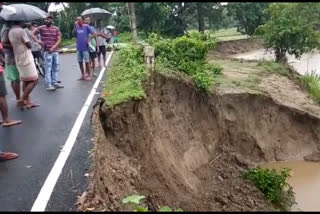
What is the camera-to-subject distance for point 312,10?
64.2 feet

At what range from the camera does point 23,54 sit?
7277 millimetres

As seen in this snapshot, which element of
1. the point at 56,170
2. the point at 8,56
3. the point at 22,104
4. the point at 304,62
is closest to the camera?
the point at 56,170

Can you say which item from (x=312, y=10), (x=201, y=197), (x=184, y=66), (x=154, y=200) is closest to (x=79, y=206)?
(x=154, y=200)

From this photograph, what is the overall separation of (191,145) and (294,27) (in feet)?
35.3

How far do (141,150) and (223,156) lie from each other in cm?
457

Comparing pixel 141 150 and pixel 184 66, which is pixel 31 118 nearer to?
pixel 141 150

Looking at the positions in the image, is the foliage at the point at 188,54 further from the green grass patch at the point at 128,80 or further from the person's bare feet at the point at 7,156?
the person's bare feet at the point at 7,156

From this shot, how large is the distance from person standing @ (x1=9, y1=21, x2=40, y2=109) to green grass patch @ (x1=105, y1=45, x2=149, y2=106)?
144cm

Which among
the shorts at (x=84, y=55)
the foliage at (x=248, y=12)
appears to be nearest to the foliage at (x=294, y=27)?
the foliage at (x=248, y=12)

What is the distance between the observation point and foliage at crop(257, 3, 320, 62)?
62.1 feet

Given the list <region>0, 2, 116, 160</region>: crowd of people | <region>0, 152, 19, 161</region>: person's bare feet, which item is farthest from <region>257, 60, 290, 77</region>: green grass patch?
<region>0, 152, 19, 161</region>: person's bare feet

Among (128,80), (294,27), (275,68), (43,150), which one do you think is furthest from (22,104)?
(294,27)

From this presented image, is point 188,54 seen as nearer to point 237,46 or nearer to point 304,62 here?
point 304,62

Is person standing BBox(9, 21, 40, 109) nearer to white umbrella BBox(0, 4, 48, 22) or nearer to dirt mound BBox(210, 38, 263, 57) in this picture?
white umbrella BBox(0, 4, 48, 22)
